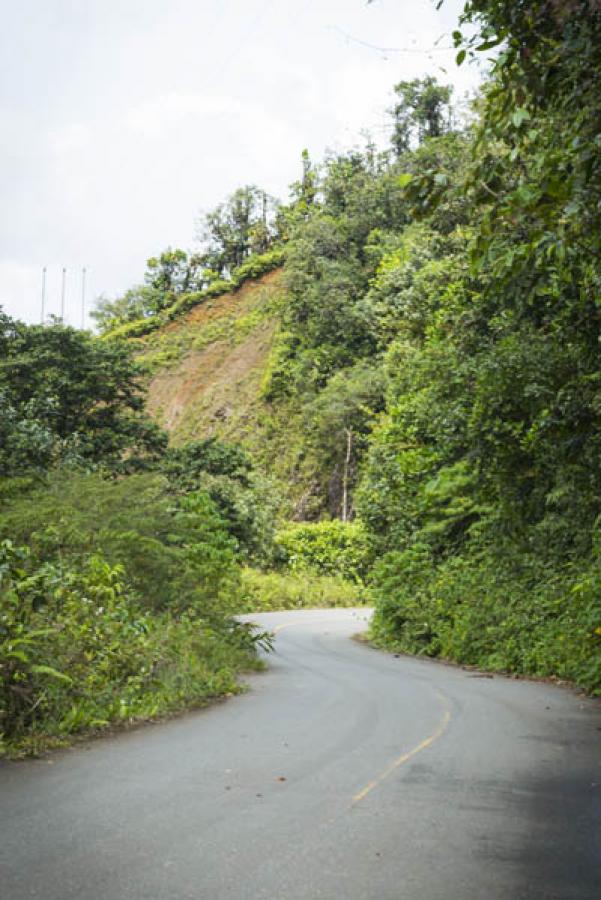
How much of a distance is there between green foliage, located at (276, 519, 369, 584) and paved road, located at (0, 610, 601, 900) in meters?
33.8

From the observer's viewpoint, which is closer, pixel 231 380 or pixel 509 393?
pixel 509 393

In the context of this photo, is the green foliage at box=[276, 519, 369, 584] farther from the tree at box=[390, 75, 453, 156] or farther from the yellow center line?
the tree at box=[390, 75, 453, 156]

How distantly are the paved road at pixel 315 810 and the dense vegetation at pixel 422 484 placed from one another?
153cm

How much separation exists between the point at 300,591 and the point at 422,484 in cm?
1653

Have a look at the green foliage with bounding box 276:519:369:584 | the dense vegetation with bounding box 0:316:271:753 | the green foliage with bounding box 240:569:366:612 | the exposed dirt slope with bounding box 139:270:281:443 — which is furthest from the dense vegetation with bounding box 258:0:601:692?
the exposed dirt slope with bounding box 139:270:281:443

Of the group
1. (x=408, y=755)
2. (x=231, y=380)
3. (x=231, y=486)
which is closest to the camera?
(x=408, y=755)

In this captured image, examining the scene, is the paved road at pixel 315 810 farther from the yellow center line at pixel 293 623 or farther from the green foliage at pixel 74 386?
the green foliage at pixel 74 386

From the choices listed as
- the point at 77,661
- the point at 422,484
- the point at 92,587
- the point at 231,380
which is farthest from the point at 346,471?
the point at 77,661

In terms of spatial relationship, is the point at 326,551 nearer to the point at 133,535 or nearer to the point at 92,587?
the point at 133,535

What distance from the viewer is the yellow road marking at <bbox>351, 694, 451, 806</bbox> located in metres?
6.61

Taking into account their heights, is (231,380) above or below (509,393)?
above

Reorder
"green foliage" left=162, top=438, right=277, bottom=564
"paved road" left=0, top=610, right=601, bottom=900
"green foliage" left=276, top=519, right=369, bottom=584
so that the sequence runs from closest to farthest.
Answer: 1. "paved road" left=0, top=610, right=601, bottom=900
2. "green foliage" left=162, top=438, right=277, bottom=564
3. "green foliage" left=276, top=519, right=369, bottom=584

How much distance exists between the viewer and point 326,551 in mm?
45000

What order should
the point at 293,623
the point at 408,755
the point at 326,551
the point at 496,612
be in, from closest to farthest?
the point at 408,755 < the point at 496,612 < the point at 293,623 < the point at 326,551
